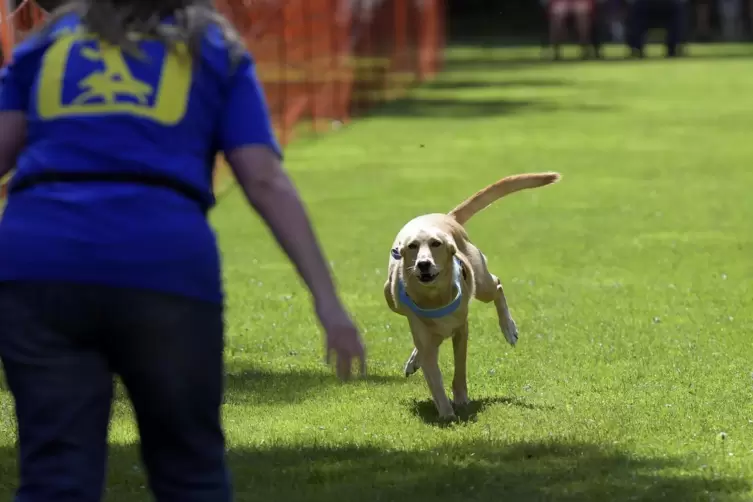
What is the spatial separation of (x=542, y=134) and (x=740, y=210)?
8221 mm

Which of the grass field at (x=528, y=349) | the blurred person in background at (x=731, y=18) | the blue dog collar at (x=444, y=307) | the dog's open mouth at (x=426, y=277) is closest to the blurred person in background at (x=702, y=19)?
the blurred person in background at (x=731, y=18)

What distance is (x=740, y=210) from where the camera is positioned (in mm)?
13836

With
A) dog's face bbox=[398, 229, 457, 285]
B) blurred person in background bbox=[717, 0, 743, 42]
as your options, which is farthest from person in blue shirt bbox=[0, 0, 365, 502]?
blurred person in background bbox=[717, 0, 743, 42]

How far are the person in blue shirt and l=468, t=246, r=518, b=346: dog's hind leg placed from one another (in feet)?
12.7

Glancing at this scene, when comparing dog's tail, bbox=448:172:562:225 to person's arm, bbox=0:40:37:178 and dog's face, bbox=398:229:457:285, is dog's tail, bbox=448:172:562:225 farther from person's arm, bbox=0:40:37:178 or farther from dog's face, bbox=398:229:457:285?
person's arm, bbox=0:40:37:178

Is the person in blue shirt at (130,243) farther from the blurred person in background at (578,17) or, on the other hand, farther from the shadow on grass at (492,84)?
the blurred person in background at (578,17)

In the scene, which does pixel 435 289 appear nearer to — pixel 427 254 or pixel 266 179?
pixel 427 254

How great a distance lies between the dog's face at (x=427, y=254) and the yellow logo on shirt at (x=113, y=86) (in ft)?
10.5

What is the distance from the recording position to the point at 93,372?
Answer: 10.3ft

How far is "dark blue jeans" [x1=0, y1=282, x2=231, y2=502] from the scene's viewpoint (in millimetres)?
3092

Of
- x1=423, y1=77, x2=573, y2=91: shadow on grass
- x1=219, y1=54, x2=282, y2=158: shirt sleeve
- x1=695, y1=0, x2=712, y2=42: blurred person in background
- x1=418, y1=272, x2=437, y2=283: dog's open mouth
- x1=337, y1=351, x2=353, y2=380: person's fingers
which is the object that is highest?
x1=219, y1=54, x2=282, y2=158: shirt sleeve

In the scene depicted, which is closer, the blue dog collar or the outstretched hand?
the outstretched hand

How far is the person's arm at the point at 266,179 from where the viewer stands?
10.3 ft

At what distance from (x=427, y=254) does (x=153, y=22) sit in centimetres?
322
